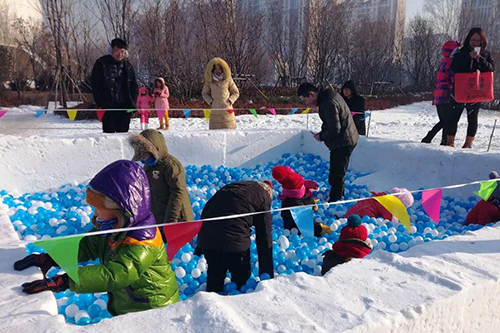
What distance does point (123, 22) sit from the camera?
1808 cm

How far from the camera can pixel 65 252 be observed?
7.22 ft

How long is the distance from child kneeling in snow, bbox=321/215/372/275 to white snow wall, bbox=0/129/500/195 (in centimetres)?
323

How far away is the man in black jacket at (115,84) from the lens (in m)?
7.06

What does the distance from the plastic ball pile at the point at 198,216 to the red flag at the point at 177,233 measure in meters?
0.76

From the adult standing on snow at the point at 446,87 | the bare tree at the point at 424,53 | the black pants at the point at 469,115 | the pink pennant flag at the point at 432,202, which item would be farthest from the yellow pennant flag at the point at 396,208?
the bare tree at the point at 424,53

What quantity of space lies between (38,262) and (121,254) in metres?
0.61

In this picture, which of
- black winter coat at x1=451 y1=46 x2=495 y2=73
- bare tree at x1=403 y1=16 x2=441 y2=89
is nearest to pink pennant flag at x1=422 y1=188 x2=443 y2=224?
black winter coat at x1=451 y1=46 x2=495 y2=73

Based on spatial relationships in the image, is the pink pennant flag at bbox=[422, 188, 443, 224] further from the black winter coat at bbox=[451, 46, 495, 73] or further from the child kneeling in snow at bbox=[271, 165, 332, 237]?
the black winter coat at bbox=[451, 46, 495, 73]

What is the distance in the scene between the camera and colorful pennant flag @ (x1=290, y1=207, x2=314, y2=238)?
3.38 metres

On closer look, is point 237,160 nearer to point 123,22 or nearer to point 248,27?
point 123,22

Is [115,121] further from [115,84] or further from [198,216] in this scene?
[198,216]

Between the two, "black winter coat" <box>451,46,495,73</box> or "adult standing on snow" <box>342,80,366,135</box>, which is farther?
"adult standing on snow" <box>342,80,366,135</box>

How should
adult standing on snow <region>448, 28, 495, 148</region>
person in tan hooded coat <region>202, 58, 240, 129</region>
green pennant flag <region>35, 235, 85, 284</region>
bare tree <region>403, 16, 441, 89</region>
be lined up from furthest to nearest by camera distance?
bare tree <region>403, 16, 441, 89</region> → person in tan hooded coat <region>202, 58, 240, 129</region> → adult standing on snow <region>448, 28, 495, 148</region> → green pennant flag <region>35, 235, 85, 284</region>

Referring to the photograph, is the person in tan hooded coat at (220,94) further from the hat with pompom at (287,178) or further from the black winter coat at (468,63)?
the black winter coat at (468,63)
